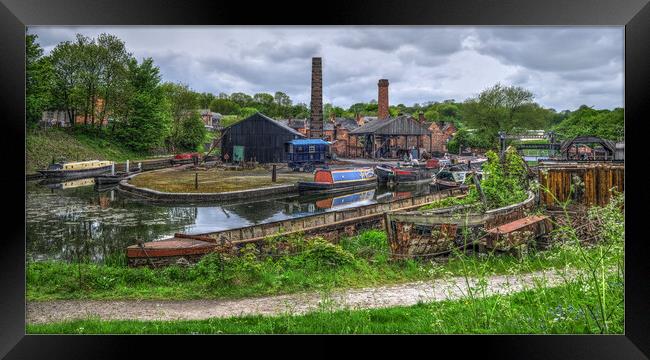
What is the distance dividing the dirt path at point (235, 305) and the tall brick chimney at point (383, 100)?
2119 mm

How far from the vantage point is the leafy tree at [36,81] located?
5.31 m

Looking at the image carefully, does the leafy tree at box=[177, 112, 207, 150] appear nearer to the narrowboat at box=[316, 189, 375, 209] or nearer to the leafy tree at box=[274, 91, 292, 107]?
the leafy tree at box=[274, 91, 292, 107]

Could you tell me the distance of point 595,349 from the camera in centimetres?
386

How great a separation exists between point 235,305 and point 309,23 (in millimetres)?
2592

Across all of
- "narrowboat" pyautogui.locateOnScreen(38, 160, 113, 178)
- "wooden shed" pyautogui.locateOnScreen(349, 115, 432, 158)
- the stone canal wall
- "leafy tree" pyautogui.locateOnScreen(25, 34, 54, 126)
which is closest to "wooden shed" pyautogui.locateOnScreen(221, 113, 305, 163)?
the stone canal wall

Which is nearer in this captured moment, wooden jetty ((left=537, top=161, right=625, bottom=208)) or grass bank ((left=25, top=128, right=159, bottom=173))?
grass bank ((left=25, top=128, right=159, bottom=173))

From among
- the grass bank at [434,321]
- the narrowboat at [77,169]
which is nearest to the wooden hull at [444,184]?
the grass bank at [434,321]

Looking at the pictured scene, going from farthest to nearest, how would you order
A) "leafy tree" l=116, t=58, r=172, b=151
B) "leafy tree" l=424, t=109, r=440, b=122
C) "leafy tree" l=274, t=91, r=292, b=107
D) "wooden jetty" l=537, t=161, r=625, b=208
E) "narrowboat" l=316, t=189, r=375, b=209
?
1. "narrowboat" l=316, t=189, r=375, b=209
2. "leafy tree" l=274, t=91, r=292, b=107
3. "leafy tree" l=424, t=109, r=440, b=122
4. "leafy tree" l=116, t=58, r=172, b=151
5. "wooden jetty" l=537, t=161, r=625, b=208

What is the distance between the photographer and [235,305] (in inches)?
191

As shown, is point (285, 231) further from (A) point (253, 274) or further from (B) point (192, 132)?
(B) point (192, 132)

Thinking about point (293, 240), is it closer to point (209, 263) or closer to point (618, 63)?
point (209, 263)

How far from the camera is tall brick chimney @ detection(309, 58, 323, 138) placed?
19.8 feet

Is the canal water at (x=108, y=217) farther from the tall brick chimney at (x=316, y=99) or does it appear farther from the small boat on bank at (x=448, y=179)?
the tall brick chimney at (x=316, y=99)

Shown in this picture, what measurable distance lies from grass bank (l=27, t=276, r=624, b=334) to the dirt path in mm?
166
